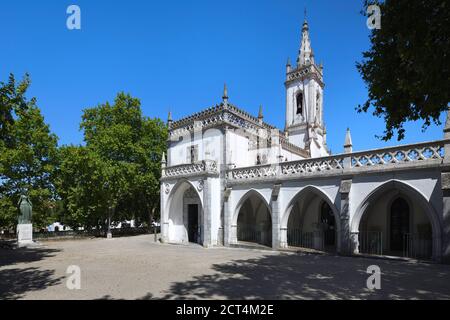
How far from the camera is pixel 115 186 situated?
25703 millimetres

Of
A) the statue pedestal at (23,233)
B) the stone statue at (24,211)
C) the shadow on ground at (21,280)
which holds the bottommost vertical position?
the statue pedestal at (23,233)

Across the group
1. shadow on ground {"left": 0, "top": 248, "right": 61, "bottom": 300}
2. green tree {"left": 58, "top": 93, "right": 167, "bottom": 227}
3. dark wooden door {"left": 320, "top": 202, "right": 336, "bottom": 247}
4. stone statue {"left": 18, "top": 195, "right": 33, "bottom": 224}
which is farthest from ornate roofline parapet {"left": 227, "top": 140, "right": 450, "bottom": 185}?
stone statue {"left": 18, "top": 195, "right": 33, "bottom": 224}

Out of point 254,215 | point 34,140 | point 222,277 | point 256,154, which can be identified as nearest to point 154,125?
point 34,140

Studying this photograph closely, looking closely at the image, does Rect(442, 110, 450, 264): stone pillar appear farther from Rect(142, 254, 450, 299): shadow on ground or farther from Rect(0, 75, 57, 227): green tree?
Rect(0, 75, 57, 227): green tree

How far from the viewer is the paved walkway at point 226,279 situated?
7074 millimetres

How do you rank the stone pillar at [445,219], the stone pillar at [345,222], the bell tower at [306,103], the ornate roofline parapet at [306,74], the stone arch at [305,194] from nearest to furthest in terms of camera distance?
the stone pillar at [445,219] → the stone pillar at [345,222] → the stone arch at [305,194] → the bell tower at [306,103] → the ornate roofline parapet at [306,74]

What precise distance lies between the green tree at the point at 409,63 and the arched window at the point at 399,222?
626cm

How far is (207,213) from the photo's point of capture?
1833cm

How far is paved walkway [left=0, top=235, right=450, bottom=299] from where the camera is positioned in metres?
7.07

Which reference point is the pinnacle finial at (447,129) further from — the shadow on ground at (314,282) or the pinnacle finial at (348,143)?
the shadow on ground at (314,282)

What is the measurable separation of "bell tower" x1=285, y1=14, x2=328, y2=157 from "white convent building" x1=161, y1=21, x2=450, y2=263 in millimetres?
138

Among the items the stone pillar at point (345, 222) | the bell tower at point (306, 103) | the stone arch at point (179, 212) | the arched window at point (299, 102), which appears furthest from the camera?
the arched window at point (299, 102)

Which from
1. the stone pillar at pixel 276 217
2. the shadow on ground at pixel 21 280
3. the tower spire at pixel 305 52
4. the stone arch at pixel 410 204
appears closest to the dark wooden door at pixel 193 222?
the stone pillar at pixel 276 217
